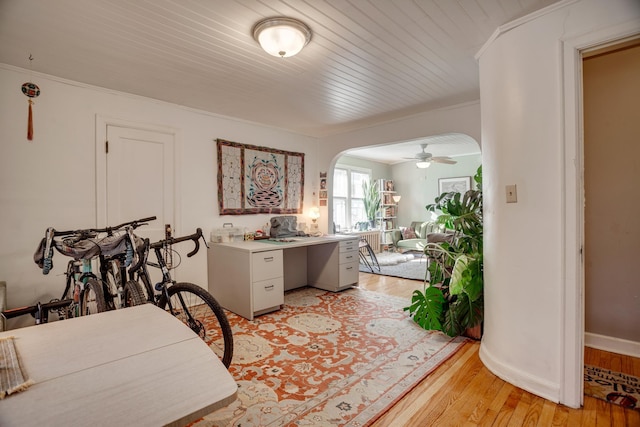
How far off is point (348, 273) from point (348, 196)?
3.33 m

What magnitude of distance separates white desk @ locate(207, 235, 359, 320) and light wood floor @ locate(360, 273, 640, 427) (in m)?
1.75

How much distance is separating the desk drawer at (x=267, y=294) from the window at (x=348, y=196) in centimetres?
346

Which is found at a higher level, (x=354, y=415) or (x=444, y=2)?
(x=444, y=2)

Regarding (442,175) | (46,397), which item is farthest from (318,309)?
(442,175)

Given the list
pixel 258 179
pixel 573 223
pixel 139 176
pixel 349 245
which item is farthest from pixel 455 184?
pixel 139 176

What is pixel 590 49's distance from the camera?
1.68 m

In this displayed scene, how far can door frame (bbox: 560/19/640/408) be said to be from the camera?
1.70 m

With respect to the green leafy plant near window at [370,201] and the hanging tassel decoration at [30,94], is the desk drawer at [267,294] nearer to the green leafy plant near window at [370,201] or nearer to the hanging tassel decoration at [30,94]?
the hanging tassel decoration at [30,94]

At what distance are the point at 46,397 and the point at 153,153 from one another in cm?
302

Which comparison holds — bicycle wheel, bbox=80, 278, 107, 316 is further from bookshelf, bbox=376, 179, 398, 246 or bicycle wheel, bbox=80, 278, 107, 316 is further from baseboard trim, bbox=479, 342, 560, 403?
bookshelf, bbox=376, 179, 398, 246

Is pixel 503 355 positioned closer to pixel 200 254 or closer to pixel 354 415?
pixel 354 415

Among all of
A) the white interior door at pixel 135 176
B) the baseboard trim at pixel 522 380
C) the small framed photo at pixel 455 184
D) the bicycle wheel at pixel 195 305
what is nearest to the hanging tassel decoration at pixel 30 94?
the white interior door at pixel 135 176

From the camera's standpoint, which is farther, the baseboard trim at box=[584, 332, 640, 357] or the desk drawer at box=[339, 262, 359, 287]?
the desk drawer at box=[339, 262, 359, 287]

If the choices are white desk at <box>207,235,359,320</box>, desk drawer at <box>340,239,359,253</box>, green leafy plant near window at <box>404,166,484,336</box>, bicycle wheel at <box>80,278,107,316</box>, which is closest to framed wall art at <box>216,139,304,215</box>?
white desk at <box>207,235,359,320</box>
